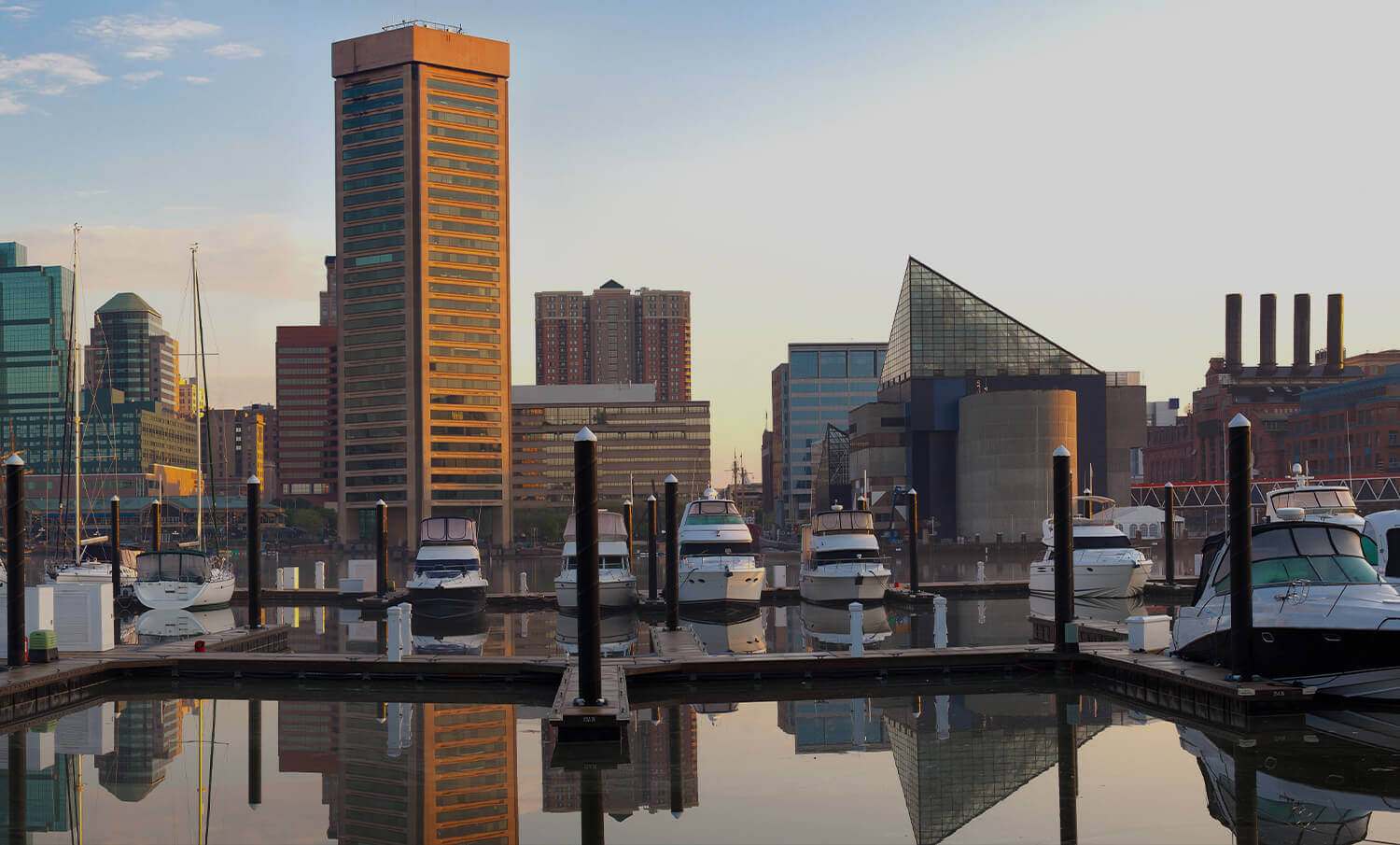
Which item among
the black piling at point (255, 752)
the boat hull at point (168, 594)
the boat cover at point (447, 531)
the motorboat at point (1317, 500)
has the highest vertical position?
the motorboat at point (1317, 500)

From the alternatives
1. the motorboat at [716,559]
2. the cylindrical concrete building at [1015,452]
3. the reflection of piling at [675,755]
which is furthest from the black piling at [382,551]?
the cylindrical concrete building at [1015,452]

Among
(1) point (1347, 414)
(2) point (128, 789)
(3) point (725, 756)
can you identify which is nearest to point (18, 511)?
(2) point (128, 789)

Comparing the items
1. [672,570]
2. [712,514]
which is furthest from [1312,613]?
[712,514]

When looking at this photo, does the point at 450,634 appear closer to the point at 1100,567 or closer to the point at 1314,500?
the point at 1100,567

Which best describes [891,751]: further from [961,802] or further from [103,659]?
[103,659]

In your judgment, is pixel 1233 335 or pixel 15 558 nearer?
pixel 15 558

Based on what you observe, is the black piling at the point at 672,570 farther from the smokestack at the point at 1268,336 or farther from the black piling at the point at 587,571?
the smokestack at the point at 1268,336

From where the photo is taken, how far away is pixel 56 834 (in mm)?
15633

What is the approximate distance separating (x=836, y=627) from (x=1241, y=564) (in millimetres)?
22637

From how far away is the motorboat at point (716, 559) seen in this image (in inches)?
1961

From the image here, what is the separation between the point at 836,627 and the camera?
148ft

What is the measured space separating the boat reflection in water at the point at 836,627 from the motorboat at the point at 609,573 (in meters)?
7.49

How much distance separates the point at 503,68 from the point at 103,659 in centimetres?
16707

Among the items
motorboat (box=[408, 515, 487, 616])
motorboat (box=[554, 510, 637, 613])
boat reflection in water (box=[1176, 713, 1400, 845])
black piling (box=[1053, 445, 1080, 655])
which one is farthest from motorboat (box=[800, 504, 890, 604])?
boat reflection in water (box=[1176, 713, 1400, 845])
